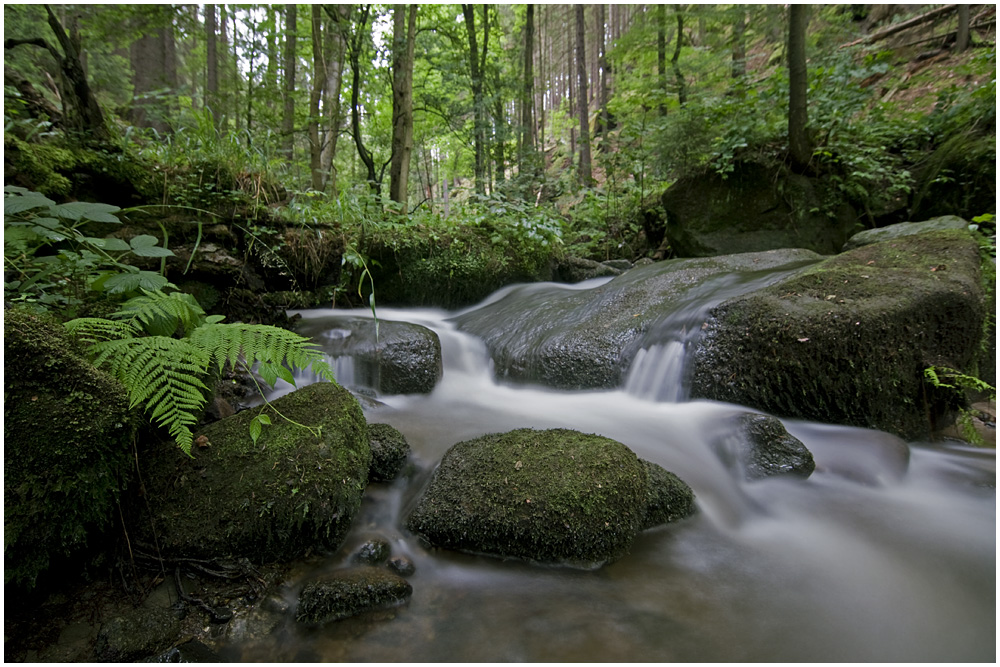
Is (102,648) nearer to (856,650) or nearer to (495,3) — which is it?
(856,650)

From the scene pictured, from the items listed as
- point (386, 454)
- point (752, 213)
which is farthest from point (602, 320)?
point (752, 213)

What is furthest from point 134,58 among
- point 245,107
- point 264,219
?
point 264,219

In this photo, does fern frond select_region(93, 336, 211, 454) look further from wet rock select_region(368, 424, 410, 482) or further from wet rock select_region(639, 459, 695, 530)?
wet rock select_region(639, 459, 695, 530)

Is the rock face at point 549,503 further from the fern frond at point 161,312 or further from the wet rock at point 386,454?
the fern frond at point 161,312

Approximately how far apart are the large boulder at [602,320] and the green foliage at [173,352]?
249 cm

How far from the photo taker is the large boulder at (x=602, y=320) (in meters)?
4.05

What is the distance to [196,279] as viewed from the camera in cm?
391

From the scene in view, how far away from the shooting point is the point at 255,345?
Answer: 6.81 ft

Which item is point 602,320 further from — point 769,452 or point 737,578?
point 737,578

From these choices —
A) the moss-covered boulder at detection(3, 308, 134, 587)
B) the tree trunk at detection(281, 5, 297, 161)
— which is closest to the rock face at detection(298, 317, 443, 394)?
the moss-covered boulder at detection(3, 308, 134, 587)

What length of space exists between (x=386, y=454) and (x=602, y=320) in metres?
2.60

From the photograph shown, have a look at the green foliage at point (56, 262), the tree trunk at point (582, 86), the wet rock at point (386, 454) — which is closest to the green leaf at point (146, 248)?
the green foliage at point (56, 262)

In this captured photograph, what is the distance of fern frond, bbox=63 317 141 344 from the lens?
1.85m

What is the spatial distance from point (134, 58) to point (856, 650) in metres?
10.8
